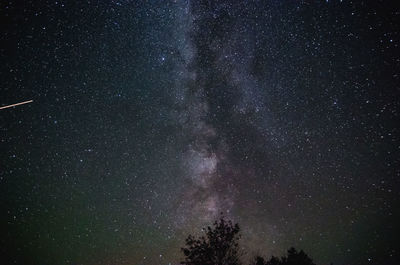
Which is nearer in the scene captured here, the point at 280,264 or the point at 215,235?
the point at 215,235

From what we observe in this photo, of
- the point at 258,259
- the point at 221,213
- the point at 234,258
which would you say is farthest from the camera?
the point at 258,259

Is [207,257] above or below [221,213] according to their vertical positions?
below

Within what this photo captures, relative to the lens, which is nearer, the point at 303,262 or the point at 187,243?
the point at 187,243

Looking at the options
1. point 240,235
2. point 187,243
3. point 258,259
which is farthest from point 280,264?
point 187,243

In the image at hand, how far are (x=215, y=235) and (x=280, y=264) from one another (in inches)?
278

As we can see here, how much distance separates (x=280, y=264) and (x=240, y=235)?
542 cm

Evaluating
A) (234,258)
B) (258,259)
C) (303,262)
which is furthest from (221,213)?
(303,262)

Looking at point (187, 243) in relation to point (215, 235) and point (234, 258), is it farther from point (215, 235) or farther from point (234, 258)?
point (234, 258)

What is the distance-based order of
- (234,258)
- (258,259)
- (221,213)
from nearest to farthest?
(234,258) → (221,213) → (258,259)

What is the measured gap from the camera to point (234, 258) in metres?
20.8

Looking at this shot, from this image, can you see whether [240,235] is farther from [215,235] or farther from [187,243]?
[187,243]

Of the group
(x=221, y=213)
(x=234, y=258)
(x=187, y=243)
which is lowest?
(x=234, y=258)

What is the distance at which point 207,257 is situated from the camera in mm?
20859

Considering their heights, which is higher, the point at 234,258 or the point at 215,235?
the point at 215,235
